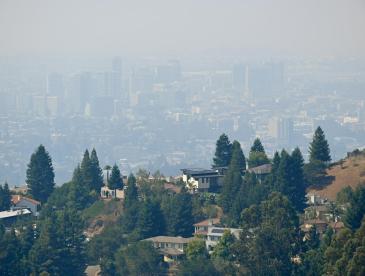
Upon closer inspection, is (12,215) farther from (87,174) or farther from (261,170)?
(261,170)

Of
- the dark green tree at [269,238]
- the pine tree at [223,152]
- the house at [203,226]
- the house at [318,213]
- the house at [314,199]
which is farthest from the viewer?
the pine tree at [223,152]

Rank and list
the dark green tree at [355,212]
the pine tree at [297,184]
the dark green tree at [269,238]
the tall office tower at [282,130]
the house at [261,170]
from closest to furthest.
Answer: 1. the dark green tree at [269,238]
2. the dark green tree at [355,212]
3. the pine tree at [297,184]
4. the house at [261,170]
5. the tall office tower at [282,130]

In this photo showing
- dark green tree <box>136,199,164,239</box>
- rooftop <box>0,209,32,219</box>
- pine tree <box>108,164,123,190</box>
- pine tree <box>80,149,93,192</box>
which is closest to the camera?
dark green tree <box>136,199,164,239</box>

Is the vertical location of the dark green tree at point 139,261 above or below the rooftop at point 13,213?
below

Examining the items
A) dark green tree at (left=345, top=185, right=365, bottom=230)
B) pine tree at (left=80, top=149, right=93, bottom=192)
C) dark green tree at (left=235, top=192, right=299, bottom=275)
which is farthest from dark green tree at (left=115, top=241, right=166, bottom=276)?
pine tree at (left=80, top=149, right=93, bottom=192)

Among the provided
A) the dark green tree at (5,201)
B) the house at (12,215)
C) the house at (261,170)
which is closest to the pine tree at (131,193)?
the house at (12,215)

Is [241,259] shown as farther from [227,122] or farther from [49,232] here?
[227,122]

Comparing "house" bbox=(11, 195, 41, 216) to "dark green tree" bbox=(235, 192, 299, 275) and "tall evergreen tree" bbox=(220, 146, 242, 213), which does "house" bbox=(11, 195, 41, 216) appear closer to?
"tall evergreen tree" bbox=(220, 146, 242, 213)

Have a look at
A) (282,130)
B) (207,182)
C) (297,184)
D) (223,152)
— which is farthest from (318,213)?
(282,130)

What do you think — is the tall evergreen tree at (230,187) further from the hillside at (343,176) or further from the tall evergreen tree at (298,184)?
the hillside at (343,176)
